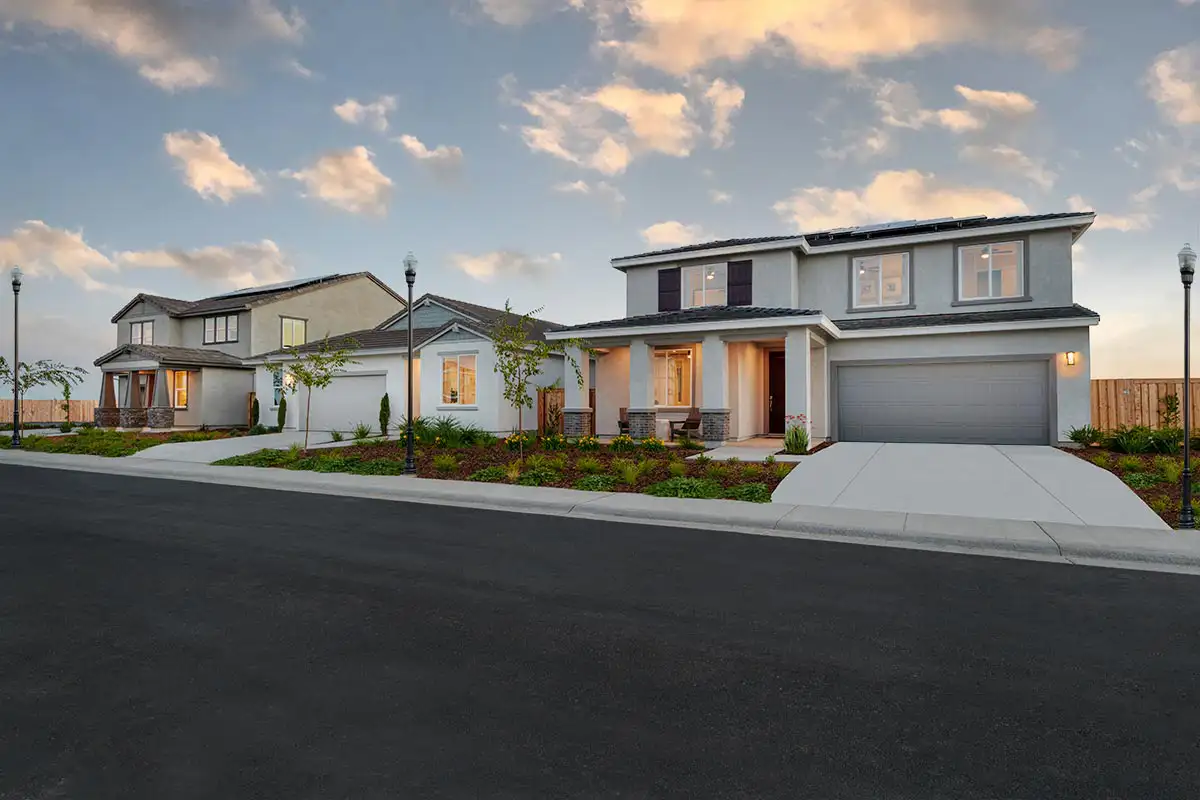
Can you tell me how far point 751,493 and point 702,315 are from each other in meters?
9.70

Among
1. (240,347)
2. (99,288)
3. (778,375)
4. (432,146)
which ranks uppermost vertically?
(432,146)

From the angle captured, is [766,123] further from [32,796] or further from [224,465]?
[32,796]

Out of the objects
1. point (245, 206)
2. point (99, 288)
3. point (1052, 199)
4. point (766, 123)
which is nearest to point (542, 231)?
point (766, 123)

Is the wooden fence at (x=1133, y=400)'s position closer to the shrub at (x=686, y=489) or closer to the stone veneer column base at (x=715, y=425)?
the stone veneer column base at (x=715, y=425)

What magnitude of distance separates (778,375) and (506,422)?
1018 cm

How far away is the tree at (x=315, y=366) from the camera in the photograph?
20359 mm

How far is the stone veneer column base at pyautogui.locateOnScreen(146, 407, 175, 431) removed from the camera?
30.9 m

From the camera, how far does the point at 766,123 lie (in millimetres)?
20234

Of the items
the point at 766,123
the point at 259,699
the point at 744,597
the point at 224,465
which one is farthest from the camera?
the point at 766,123

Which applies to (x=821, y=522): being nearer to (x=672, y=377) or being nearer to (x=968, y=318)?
(x=968, y=318)

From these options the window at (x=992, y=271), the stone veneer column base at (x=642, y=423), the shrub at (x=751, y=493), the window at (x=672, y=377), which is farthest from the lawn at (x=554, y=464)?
the window at (x=992, y=271)

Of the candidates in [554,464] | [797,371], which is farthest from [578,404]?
[797,371]

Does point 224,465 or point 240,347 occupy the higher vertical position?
point 240,347

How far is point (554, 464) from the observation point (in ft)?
51.0
